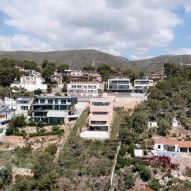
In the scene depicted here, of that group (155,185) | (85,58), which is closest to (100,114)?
(155,185)

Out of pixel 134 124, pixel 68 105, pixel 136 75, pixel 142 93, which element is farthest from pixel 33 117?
pixel 136 75

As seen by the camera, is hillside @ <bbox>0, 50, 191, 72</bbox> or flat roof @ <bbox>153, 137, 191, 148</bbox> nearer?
flat roof @ <bbox>153, 137, 191, 148</bbox>

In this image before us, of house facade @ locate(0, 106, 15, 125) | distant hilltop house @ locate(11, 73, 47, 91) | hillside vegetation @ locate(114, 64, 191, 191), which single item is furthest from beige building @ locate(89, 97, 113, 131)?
distant hilltop house @ locate(11, 73, 47, 91)

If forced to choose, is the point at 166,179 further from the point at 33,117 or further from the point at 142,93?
the point at 142,93

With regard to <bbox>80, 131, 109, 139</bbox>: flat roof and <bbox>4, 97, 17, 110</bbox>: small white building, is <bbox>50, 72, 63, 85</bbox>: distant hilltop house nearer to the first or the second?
<bbox>4, 97, 17, 110</bbox>: small white building

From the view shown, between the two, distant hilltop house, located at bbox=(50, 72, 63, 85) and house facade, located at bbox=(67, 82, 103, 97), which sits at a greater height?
distant hilltop house, located at bbox=(50, 72, 63, 85)

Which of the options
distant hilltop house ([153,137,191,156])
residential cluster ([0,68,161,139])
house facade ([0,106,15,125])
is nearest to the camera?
distant hilltop house ([153,137,191,156])

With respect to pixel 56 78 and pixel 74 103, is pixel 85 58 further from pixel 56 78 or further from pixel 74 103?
pixel 74 103

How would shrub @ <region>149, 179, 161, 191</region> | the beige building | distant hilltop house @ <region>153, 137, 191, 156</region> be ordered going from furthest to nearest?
the beige building → distant hilltop house @ <region>153, 137, 191, 156</region> → shrub @ <region>149, 179, 161, 191</region>
